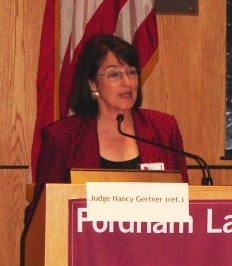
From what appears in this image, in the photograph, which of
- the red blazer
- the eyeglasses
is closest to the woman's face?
the eyeglasses

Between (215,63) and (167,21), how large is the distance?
395mm

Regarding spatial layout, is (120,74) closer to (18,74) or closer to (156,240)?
(18,74)

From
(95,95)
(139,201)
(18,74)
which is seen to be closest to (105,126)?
(95,95)

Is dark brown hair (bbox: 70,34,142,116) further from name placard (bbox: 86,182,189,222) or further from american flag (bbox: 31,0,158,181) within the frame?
name placard (bbox: 86,182,189,222)

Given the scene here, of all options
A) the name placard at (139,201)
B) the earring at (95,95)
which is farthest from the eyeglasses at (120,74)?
the name placard at (139,201)

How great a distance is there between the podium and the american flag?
188 centimetres

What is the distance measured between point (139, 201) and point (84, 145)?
1.17m

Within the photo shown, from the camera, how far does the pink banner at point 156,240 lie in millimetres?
1789

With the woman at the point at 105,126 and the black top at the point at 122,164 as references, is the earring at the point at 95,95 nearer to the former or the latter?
the woman at the point at 105,126

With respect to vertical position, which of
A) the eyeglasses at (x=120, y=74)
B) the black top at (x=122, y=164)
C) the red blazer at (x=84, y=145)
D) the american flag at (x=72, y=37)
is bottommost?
the black top at (x=122, y=164)

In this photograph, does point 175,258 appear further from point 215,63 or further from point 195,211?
point 215,63

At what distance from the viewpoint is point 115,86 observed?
302 cm

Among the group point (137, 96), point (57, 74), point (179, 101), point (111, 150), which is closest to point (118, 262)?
point (111, 150)

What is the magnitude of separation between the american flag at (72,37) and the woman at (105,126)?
0.53m
